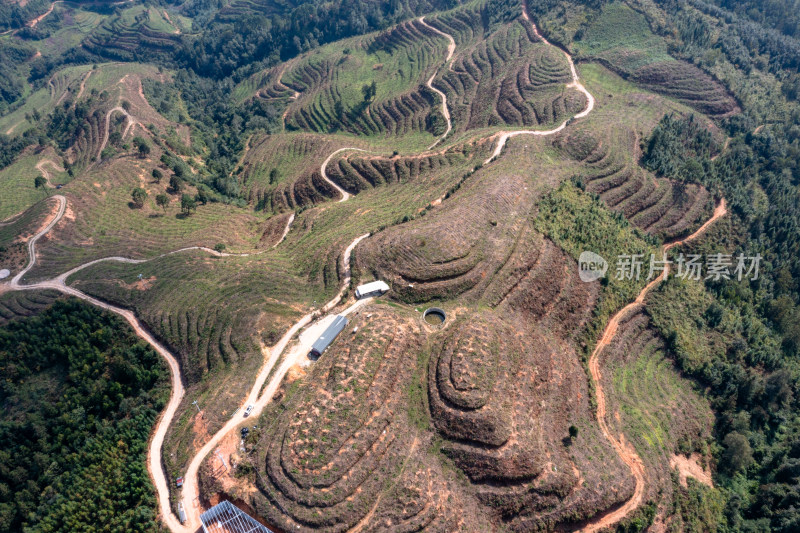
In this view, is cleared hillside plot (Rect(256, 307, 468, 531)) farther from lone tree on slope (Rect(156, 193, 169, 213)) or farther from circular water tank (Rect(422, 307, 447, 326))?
lone tree on slope (Rect(156, 193, 169, 213))

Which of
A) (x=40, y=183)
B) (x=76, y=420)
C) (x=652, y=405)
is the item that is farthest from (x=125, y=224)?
(x=652, y=405)

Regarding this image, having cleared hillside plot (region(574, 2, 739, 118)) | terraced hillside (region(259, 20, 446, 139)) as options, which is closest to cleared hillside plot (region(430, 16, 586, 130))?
terraced hillside (region(259, 20, 446, 139))

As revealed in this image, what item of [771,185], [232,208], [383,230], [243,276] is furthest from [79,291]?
[771,185]

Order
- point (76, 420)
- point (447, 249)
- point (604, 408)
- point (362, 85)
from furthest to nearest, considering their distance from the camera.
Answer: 1. point (362, 85)
2. point (447, 249)
3. point (604, 408)
4. point (76, 420)

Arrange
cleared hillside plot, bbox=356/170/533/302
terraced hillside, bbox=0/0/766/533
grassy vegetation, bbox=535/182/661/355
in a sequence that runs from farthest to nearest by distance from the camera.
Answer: grassy vegetation, bbox=535/182/661/355, cleared hillside plot, bbox=356/170/533/302, terraced hillside, bbox=0/0/766/533

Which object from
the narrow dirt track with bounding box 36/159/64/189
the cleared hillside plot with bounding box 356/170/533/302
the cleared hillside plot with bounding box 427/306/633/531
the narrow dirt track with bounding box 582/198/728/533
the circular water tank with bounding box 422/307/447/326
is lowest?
the narrow dirt track with bounding box 36/159/64/189

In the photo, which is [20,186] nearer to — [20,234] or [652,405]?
[20,234]

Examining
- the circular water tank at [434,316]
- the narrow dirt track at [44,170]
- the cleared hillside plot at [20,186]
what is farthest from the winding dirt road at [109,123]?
the circular water tank at [434,316]
